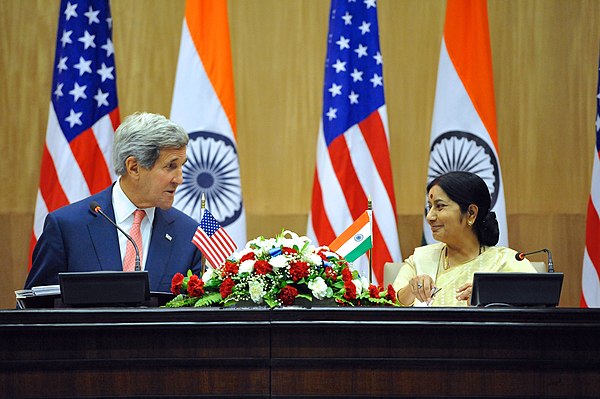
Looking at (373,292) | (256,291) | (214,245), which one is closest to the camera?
(256,291)

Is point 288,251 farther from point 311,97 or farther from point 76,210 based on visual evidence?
point 311,97

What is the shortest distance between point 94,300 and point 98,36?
3.04 m

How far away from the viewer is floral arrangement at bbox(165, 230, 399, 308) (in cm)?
267

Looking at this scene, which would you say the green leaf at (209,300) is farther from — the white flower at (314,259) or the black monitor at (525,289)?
the black monitor at (525,289)

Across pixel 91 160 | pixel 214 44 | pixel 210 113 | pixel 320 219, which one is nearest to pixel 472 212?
pixel 320 219

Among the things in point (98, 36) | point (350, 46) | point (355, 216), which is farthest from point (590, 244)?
point (98, 36)

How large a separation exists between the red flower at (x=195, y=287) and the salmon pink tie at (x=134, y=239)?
2.54ft

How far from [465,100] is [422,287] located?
195cm

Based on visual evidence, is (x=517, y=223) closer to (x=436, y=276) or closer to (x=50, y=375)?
(x=436, y=276)

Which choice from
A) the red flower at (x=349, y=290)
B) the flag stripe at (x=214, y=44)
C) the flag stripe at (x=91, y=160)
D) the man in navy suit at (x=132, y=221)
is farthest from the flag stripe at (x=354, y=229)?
the flag stripe at (x=91, y=160)

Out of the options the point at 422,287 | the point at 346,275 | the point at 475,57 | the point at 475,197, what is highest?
the point at 475,57

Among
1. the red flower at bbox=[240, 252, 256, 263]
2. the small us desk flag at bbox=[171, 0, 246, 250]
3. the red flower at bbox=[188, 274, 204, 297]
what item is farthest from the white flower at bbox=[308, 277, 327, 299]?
the small us desk flag at bbox=[171, 0, 246, 250]

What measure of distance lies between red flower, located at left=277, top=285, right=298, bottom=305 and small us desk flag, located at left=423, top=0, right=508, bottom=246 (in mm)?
2606

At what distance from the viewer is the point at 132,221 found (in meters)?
3.57
